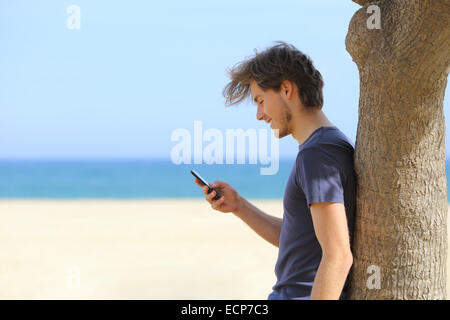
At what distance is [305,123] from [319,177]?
1.45ft

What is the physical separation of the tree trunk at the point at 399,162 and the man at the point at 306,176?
127 mm

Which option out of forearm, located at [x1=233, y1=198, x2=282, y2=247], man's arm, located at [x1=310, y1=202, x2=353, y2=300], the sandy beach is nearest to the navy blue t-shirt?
man's arm, located at [x1=310, y1=202, x2=353, y2=300]

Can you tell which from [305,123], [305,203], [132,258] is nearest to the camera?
[305,203]

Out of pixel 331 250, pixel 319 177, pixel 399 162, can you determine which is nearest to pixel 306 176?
pixel 319 177

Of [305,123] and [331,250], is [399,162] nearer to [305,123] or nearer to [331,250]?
[305,123]

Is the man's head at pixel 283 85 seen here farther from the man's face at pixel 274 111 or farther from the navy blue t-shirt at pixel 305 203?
Result: the navy blue t-shirt at pixel 305 203

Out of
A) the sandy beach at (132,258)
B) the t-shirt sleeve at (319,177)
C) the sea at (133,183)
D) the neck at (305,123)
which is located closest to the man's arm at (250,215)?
the neck at (305,123)

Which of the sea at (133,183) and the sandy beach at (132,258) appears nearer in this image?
the sandy beach at (132,258)

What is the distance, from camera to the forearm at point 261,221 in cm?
294

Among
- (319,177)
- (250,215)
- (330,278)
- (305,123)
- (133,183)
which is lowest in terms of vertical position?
(330,278)

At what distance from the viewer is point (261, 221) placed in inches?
116

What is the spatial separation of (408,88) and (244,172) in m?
47.1

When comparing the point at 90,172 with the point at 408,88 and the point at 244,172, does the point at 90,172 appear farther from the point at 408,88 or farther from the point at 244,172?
the point at 408,88

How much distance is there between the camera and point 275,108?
8.37 feet
